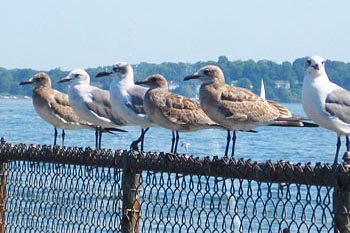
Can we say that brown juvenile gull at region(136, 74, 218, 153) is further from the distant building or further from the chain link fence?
the distant building

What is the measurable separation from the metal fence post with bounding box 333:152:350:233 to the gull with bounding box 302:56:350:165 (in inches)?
130

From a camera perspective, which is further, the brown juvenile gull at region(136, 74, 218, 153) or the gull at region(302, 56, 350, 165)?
the brown juvenile gull at region(136, 74, 218, 153)

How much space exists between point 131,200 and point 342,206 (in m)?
1.57

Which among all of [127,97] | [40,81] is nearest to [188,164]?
[127,97]

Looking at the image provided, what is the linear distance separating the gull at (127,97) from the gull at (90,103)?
31 cm

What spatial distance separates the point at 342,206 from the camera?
4.83 meters

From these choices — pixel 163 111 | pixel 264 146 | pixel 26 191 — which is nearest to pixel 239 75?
pixel 264 146

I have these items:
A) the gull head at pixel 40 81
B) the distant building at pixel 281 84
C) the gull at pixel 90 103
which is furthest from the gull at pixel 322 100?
the distant building at pixel 281 84

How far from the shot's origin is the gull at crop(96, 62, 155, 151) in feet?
36.3

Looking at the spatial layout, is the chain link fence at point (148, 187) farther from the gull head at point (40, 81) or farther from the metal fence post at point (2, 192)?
the gull head at point (40, 81)

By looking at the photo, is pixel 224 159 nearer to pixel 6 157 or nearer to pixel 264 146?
pixel 6 157

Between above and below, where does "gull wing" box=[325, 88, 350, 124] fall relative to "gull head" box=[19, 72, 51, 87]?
above

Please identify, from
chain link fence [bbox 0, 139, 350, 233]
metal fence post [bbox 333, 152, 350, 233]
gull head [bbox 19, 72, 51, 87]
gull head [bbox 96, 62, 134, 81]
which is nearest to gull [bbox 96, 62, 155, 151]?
gull head [bbox 96, 62, 134, 81]

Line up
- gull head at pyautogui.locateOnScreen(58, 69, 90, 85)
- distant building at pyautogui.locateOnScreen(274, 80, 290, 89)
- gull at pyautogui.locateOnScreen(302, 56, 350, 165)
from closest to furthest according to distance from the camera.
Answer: gull at pyautogui.locateOnScreen(302, 56, 350, 165), gull head at pyautogui.locateOnScreen(58, 69, 90, 85), distant building at pyautogui.locateOnScreen(274, 80, 290, 89)
